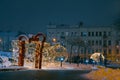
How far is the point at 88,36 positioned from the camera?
445 feet

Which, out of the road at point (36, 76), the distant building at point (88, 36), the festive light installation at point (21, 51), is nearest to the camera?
the road at point (36, 76)

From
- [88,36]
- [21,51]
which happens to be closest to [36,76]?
[21,51]

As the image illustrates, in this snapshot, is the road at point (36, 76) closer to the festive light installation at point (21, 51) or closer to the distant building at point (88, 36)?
the festive light installation at point (21, 51)

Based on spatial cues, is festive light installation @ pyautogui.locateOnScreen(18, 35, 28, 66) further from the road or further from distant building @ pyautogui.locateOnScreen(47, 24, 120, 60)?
distant building @ pyautogui.locateOnScreen(47, 24, 120, 60)

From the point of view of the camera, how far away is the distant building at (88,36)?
13162cm

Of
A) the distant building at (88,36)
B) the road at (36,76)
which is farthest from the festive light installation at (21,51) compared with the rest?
the distant building at (88,36)

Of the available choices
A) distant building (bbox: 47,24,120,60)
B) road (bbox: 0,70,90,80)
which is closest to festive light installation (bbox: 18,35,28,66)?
road (bbox: 0,70,90,80)

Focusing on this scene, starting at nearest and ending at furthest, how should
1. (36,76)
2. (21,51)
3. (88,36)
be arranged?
(36,76)
(21,51)
(88,36)

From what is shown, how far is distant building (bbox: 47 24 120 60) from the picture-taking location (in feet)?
432

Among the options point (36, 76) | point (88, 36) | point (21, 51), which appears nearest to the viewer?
point (36, 76)

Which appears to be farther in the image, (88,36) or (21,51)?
(88,36)

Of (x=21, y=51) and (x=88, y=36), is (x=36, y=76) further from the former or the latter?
(x=88, y=36)

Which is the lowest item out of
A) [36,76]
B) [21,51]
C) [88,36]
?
[36,76]

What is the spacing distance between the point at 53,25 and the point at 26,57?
7482 centimetres
